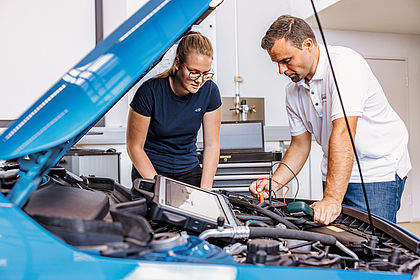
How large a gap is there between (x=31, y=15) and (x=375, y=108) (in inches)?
115

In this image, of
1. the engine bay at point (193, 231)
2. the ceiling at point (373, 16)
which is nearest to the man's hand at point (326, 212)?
the engine bay at point (193, 231)

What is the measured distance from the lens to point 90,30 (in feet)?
11.1

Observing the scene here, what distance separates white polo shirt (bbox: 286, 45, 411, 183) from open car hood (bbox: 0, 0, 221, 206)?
2.82 ft

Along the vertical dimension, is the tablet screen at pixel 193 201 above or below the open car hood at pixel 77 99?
below

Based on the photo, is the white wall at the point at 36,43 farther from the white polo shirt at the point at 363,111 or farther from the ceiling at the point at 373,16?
the white polo shirt at the point at 363,111

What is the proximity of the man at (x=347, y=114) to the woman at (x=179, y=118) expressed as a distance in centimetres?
28

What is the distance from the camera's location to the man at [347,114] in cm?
132

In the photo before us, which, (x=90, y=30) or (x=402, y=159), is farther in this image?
(x=90, y=30)

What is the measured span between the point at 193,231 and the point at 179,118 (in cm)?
91

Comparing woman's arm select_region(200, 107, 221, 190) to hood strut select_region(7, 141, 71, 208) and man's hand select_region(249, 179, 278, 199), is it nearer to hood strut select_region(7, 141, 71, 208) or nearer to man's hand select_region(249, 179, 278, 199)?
man's hand select_region(249, 179, 278, 199)

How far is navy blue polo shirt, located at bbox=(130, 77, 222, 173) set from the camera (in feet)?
5.34

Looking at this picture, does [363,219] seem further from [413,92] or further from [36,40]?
[413,92]

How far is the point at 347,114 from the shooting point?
133 centimetres

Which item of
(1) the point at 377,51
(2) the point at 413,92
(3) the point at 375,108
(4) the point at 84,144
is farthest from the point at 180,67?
(2) the point at 413,92
